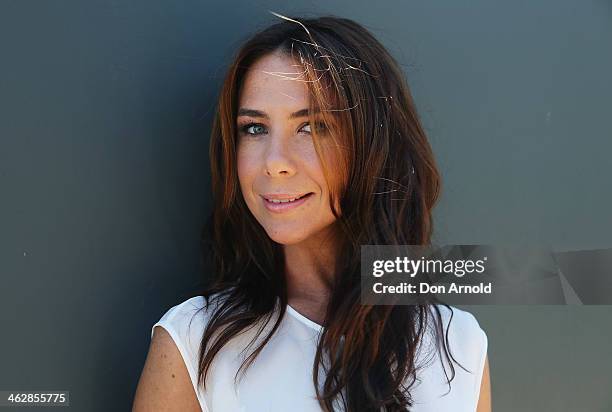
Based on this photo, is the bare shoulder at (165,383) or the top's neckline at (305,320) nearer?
the bare shoulder at (165,383)

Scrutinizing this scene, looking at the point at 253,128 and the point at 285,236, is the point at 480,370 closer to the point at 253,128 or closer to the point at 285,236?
the point at 285,236

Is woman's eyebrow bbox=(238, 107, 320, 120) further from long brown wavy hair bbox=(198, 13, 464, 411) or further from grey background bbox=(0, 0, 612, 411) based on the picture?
grey background bbox=(0, 0, 612, 411)

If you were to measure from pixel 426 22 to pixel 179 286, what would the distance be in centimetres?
87

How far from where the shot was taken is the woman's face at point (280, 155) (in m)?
1.71

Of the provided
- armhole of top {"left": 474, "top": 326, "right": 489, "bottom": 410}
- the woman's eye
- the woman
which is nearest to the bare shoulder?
the woman

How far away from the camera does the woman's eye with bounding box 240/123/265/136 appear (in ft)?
5.85

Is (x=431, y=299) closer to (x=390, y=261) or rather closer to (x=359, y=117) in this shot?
(x=390, y=261)

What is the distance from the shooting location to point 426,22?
7.03 ft

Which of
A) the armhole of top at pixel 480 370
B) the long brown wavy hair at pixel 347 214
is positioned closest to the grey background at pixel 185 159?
the long brown wavy hair at pixel 347 214

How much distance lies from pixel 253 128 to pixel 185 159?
228 mm

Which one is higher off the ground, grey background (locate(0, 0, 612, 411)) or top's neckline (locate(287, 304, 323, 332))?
grey background (locate(0, 0, 612, 411))

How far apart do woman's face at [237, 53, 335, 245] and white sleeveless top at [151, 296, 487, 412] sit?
0.20 metres

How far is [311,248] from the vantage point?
1.90 metres

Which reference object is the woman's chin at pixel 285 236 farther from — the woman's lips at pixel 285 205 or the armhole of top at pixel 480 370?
the armhole of top at pixel 480 370
